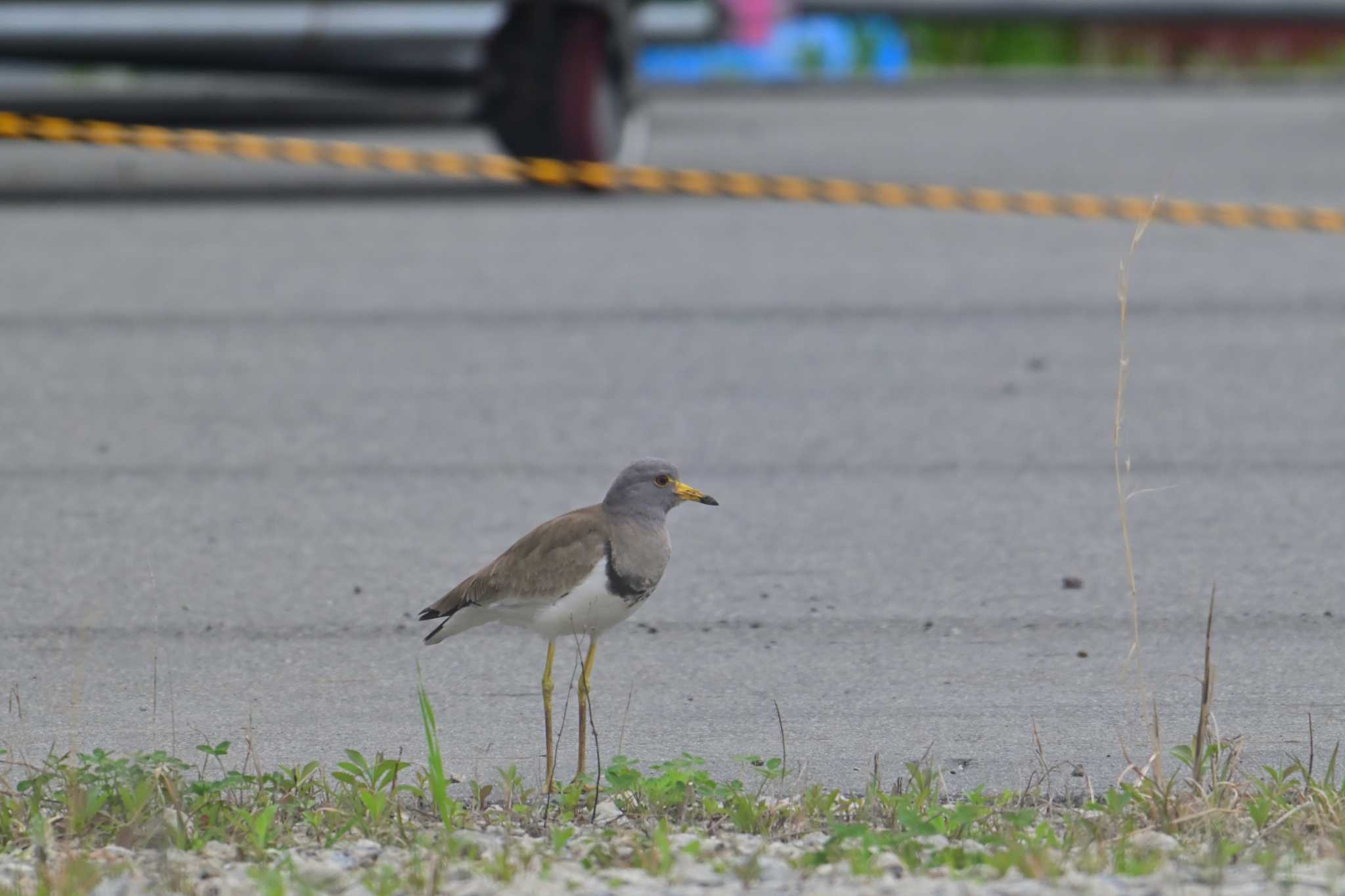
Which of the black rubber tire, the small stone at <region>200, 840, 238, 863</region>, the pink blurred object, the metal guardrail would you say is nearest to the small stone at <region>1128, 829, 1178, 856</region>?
the small stone at <region>200, 840, 238, 863</region>

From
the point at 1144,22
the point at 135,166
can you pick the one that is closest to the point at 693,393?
the point at 135,166

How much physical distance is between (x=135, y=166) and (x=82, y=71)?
520 cm

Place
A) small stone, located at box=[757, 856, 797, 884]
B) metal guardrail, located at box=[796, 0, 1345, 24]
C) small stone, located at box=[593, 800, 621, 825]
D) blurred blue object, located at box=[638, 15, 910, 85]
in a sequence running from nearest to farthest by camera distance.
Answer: small stone, located at box=[757, 856, 797, 884], small stone, located at box=[593, 800, 621, 825], metal guardrail, located at box=[796, 0, 1345, 24], blurred blue object, located at box=[638, 15, 910, 85]

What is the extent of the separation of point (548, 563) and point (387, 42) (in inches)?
308

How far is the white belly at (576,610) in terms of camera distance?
4270mm

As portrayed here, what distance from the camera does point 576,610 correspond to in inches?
169

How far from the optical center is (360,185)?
43.0 feet

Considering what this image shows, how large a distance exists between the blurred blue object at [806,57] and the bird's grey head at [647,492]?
654 inches

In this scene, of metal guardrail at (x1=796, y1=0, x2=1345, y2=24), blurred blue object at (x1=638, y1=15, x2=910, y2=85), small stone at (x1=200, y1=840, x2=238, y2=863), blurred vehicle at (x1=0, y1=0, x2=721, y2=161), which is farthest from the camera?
blurred blue object at (x1=638, y1=15, x2=910, y2=85)

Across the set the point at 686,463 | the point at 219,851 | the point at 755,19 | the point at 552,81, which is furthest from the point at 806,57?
the point at 219,851

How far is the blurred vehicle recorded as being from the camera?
456 inches

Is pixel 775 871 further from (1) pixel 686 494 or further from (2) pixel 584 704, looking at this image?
(1) pixel 686 494

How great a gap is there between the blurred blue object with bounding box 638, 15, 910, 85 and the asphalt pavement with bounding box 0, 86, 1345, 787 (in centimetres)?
815

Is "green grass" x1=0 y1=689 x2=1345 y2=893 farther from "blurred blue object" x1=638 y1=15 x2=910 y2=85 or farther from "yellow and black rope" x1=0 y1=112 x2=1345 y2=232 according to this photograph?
"blurred blue object" x1=638 y1=15 x2=910 y2=85
